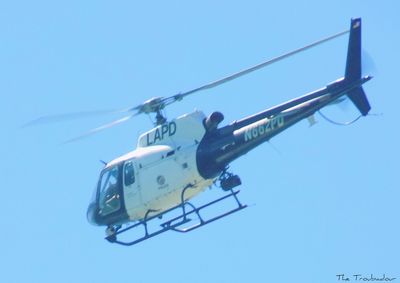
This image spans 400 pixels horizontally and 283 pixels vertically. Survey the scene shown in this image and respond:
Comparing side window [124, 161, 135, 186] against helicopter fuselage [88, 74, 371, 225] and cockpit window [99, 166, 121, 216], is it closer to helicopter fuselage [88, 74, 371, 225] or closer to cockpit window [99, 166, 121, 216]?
helicopter fuselage [88, 74, 371, 225]

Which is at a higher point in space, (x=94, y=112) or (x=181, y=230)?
(x=94, y=112)

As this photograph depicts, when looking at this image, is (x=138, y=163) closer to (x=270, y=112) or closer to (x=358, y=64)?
(x=270, y=112)

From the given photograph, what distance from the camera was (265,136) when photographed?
31438 mm

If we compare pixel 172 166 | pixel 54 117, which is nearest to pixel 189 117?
pixel 172 166

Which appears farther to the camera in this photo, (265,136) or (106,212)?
(106,212)

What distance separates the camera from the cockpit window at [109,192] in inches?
1320

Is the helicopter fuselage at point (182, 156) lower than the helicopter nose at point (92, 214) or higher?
lower

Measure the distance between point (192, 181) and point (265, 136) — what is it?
196 cm

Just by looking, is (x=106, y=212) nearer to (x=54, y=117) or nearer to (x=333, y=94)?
(x=54, y=117)

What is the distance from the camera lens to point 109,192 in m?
33.8

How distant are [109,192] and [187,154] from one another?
8.18 feet

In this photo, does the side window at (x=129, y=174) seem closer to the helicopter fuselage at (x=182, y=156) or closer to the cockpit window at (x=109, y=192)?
the helicopter fuselage at (x=182, y=156)

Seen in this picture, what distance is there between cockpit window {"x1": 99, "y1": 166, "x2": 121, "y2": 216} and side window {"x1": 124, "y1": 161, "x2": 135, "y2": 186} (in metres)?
0.29

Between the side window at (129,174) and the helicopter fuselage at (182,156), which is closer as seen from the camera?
the helicopter fuselage at (182,156)
